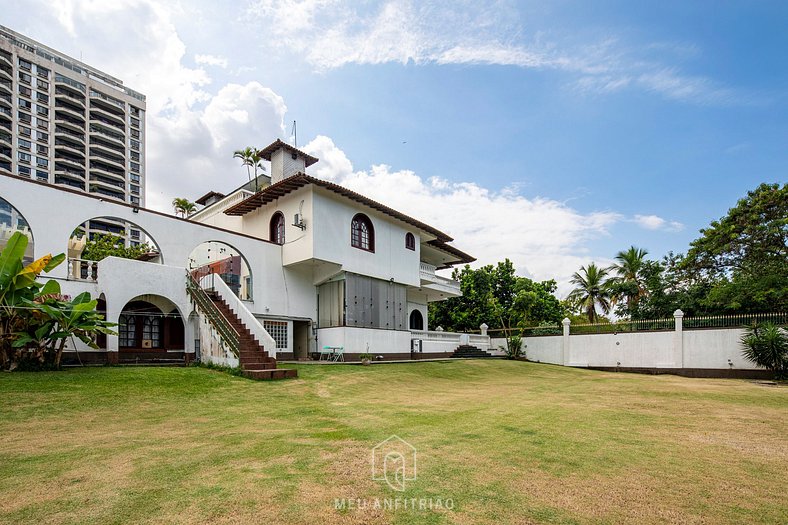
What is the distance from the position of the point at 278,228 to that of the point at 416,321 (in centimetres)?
1360

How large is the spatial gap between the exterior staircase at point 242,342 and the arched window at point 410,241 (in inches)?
506

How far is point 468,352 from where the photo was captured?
29281 mm

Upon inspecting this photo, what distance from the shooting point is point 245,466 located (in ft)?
Result: 18.1

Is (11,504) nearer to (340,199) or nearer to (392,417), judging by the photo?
(392,417)

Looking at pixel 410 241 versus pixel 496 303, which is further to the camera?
pixel 496 303

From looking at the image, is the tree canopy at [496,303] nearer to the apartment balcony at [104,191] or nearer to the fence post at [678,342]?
the fence post at [678,342]

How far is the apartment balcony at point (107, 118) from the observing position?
7175cm

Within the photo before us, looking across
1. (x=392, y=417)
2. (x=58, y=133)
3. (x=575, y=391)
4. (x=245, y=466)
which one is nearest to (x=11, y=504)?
(x=245, y=466)

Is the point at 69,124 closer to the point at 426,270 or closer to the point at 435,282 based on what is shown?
the point at 426,270

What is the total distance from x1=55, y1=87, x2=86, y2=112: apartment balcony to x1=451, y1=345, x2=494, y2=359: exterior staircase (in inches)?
2825

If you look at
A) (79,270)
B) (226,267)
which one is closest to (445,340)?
(226,267)

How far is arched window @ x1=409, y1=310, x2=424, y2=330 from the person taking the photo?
32.6 metres

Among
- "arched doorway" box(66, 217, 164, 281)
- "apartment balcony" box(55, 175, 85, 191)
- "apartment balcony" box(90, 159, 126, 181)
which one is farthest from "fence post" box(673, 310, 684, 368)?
"apartment balcony" box(90, 159, 126, 181)

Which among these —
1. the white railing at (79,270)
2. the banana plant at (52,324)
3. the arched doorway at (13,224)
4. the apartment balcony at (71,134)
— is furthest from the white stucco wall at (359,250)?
the apartment balcony at (71,134)
